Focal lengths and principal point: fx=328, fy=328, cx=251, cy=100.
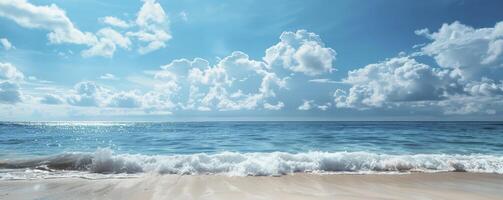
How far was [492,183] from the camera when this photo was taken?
10.5m

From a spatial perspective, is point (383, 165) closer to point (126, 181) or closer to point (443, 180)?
point (443, 180)

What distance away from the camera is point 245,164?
1201 centimetres

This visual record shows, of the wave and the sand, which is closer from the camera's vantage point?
the sand

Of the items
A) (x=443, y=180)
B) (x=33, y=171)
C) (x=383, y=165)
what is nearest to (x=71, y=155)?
(x=33, y=171)

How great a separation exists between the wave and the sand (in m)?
0.89

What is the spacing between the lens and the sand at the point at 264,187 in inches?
324

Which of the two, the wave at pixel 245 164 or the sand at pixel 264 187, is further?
the wave at pixel 245 164

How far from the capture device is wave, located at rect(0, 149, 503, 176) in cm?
1216

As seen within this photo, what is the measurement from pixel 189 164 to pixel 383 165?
781cm

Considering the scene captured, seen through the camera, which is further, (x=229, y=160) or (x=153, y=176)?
(x=229, y=160)

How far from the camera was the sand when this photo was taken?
27.0ft

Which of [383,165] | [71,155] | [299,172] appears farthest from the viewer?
[71,155]

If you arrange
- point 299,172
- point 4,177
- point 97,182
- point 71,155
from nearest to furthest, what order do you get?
point 97,182 → point 4,177 → point 299,172 → point 71,155

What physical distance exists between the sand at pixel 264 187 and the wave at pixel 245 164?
0.89m
